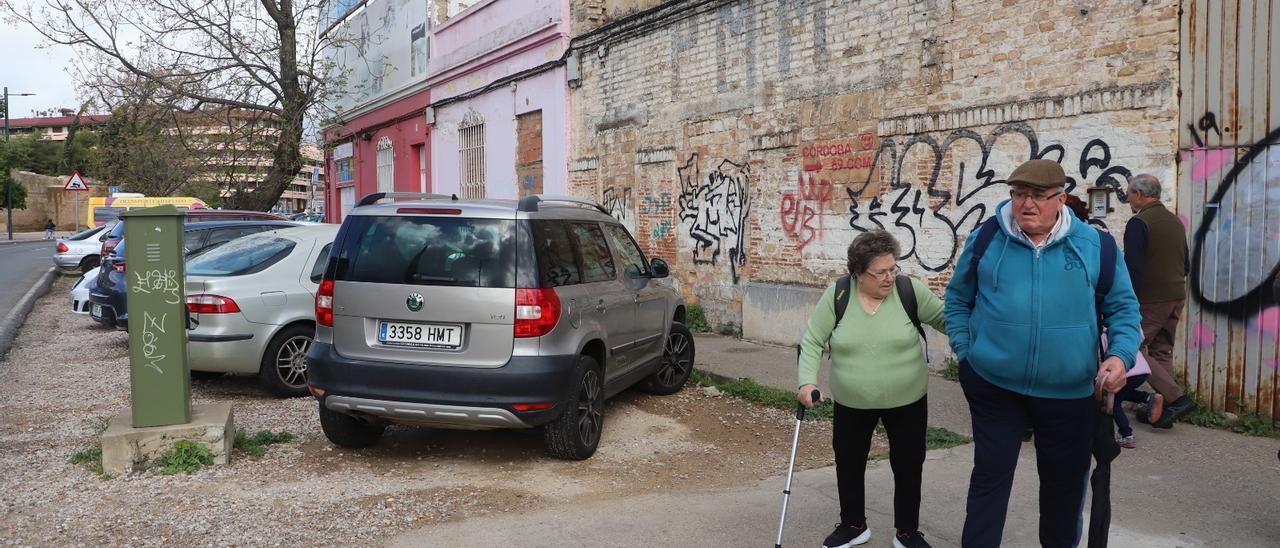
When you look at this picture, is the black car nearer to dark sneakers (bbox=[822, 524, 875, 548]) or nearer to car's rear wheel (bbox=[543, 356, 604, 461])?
car's rear wheel (bbox=[543, 356, 604, 461])

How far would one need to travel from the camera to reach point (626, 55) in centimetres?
1374

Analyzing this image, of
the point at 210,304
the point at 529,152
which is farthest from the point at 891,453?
the point at 529,152

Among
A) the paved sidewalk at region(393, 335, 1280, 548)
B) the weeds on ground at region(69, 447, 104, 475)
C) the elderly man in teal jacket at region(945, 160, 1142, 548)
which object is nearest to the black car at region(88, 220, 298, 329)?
the weeds on ground at region(69, 447, 104, 475)

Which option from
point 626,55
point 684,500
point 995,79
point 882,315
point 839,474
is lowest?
point 684,500

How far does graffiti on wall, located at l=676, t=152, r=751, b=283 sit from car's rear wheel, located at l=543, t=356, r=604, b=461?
5593mm

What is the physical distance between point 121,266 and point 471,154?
29.3 ft

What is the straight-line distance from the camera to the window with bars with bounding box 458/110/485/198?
18.2 metres

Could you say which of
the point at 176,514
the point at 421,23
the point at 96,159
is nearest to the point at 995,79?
the point at 176,514

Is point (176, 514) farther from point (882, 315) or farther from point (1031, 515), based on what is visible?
point (1031, 515)

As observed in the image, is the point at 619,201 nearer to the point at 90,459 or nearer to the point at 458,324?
the point at 458,324

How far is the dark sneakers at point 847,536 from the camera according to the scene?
14.9 ft

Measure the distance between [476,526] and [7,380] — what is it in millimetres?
6823

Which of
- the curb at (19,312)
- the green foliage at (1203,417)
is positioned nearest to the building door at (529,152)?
the curb at (19,312)

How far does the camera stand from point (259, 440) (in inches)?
263
